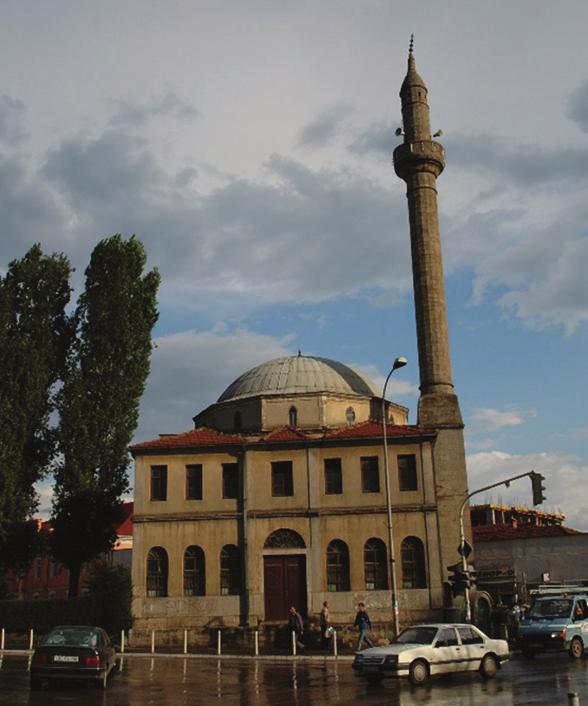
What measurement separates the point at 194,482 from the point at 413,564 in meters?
9.72

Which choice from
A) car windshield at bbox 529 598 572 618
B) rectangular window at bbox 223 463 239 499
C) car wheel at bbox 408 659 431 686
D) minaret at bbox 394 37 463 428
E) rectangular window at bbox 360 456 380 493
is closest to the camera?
car wheel at bbox 408 659 431 686

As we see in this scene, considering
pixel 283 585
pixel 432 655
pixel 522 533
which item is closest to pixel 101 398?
pixel 283 585

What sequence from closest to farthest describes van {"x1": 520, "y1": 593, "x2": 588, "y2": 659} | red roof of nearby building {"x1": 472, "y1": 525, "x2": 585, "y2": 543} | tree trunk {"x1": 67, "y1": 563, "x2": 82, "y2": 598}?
van {"x1": 520, "y1": 593, "x2": 588, "y2": 659}
tree trunk {"x1": 67, "y1": 563, "x2": 82, "y2": 598}
red roof of nearby building {"x1": 472, "y1": 525, "x2": 585, "y2": 543}

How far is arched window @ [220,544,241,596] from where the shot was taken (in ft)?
105

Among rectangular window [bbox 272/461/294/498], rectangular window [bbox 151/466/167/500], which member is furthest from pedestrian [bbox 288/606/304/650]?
rectangular window [bbox 151/466/167/500]

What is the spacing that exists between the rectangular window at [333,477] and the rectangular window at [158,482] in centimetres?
688

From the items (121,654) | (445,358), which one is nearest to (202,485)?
(121,654)

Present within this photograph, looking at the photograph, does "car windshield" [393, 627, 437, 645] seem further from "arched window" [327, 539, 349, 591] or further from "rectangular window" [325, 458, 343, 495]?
"rectangular window" [325, 458, 343, 495]

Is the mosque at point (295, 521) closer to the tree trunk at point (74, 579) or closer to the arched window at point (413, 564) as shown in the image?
the arched window at point (413, 564)

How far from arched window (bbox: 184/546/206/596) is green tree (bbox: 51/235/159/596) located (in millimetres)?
4010

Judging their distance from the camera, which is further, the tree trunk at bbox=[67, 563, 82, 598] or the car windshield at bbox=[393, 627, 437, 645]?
the tree trunk at bbox=[67, 563, 82, 598]

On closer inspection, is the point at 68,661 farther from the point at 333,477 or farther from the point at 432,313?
the point at 432,313

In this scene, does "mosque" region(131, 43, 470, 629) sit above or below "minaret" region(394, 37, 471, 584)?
below

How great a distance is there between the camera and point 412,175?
131 ft
